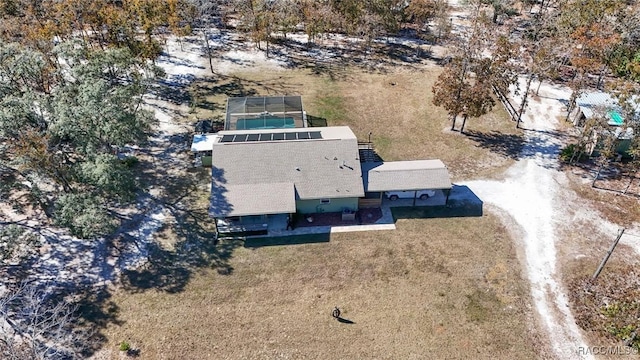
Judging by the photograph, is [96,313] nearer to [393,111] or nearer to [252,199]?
[252,199]

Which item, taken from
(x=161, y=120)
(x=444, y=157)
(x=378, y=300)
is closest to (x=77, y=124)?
(x=161, y=120)

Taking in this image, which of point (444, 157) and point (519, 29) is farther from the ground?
point (519, 29)

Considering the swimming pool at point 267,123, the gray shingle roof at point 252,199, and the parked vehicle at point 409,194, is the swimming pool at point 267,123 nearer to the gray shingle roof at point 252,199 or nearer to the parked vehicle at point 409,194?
the gray shingle roof at point 252,199

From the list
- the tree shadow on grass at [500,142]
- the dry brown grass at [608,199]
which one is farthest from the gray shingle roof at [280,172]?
the dry brown grass at [608,199]

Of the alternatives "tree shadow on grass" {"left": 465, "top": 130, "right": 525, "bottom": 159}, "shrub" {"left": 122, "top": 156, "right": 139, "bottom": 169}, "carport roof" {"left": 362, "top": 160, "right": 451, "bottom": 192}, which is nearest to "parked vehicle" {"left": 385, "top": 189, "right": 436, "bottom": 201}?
"carport roof" {"left": 362, "top": 160, "right": 451, "bottom": 192}

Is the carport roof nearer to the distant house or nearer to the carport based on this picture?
the carport

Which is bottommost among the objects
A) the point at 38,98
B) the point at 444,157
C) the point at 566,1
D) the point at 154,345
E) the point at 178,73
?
the point at 154,345

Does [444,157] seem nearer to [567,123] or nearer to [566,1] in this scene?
[567,123]
